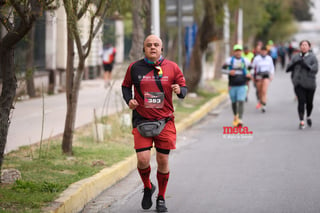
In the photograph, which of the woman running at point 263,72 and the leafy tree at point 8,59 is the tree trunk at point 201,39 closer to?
the woman running at point 263,72

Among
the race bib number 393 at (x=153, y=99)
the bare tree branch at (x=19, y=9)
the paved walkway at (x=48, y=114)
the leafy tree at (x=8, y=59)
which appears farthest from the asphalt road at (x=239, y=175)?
the bare tree branch at (x=19, y=9)

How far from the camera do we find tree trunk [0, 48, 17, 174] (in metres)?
8.02

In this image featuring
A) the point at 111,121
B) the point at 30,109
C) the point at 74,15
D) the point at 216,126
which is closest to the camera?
the point at 74,15

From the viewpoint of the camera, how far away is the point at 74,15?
9219 millimetres

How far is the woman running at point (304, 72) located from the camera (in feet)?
47.6

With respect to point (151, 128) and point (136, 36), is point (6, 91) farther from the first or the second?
point (136, 36)

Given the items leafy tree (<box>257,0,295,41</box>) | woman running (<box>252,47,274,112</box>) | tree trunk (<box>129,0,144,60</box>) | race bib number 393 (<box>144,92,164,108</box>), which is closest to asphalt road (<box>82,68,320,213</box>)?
race bib number 393 (<box>144,92,164,108</box>)

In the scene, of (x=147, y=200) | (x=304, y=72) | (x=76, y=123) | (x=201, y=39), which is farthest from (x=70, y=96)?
(x=201, y=39)

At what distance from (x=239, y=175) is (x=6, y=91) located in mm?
3514

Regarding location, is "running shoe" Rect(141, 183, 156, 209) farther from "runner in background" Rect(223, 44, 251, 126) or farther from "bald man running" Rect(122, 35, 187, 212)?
"runner in background" Rect(223, 44, 251, 126)

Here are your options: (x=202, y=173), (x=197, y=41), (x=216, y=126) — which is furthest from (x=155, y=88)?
(x=197, y=41)

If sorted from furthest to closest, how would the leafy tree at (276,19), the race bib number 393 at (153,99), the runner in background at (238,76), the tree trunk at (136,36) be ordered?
1. the leafy tree at (276,19)
2. the tree trunk at (136,36)
3. the runner in background at (238,76)
4. the race bib number 393 at (153,99)

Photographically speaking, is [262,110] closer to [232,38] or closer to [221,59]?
[221,59]

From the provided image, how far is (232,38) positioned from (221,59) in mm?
5384
